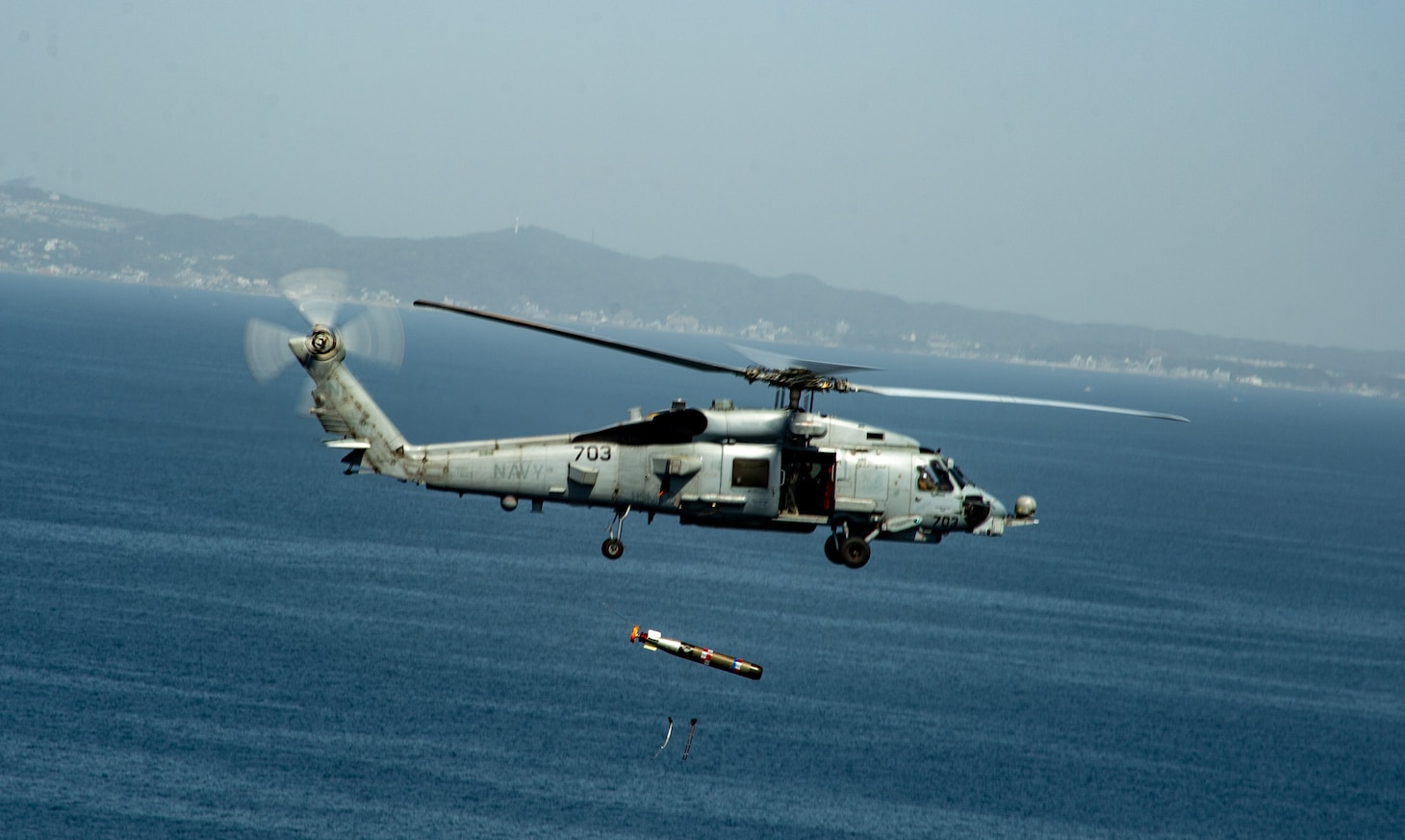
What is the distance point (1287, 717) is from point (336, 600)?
308 ft

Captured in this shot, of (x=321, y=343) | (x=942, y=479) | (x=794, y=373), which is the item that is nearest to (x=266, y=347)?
(x=321, y=343)

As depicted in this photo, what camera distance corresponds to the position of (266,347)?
1534 inches

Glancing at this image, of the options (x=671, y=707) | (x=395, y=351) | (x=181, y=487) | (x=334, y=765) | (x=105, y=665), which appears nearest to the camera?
(x=395, y=351)

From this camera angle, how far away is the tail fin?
131 ft

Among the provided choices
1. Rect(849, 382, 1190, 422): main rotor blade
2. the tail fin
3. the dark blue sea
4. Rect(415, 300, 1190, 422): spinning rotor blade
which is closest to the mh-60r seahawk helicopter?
the tail fin

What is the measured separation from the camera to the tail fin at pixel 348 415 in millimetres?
39844

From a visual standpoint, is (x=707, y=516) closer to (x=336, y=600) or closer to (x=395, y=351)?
(x=395, y=351)

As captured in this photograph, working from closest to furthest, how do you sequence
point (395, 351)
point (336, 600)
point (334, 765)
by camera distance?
point (395, 351) → point (334, 765) → point (336, 600)

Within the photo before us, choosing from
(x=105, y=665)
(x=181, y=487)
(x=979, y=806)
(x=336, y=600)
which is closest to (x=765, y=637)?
(x=979, y=806)

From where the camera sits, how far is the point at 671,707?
12962cm

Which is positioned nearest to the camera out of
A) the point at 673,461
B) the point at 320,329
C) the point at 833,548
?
the point at 673,461

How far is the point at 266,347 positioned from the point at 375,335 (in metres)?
3.03

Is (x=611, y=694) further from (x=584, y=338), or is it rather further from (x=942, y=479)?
(x=584, y=338)

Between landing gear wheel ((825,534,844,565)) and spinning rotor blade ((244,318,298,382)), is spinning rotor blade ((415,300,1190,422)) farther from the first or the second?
spinning rotor blade ((244,318,298,382))
